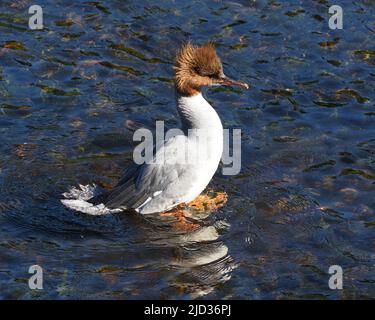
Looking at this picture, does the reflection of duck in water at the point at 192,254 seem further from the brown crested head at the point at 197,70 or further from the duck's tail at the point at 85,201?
the brown crested head at the point at 197,70

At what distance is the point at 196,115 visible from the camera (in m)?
9.52

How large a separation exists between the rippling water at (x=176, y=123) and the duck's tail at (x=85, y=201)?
0.12 metres

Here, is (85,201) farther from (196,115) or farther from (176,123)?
(176,123)

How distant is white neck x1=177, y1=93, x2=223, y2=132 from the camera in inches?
374

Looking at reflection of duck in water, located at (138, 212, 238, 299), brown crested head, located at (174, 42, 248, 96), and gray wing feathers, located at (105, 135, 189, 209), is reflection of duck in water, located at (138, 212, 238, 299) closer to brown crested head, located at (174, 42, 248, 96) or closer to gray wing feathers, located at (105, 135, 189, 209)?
gray wing feathers, located at (105, 135, 189, 209)

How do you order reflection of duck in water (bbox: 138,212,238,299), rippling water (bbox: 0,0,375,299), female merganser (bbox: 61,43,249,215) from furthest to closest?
female merganser (bbox: 61,43,249,215) < rippling water (bbox: 0,0,375,299) < reflection of duck in water (bbox: 138,212,238,299)

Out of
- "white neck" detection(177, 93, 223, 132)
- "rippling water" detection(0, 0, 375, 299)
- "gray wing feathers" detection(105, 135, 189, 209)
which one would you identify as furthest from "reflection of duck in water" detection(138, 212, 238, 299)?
"white neck" detection(177, 93, 223, 132)

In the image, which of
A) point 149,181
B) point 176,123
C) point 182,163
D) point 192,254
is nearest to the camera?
point 192,254

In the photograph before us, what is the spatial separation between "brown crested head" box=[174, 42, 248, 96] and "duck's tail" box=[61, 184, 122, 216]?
5.29 feet

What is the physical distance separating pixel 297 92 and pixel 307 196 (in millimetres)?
2383

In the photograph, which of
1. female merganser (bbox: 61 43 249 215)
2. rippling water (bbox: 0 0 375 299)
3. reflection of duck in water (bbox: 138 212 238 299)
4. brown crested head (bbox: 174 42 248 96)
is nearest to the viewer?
reflection of duck in water (bbox: 138 212 238 299)

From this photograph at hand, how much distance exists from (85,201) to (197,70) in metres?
2.03

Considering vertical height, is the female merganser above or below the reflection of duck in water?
above

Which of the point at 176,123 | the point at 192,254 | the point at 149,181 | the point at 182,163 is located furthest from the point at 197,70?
the point at 192,254
